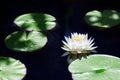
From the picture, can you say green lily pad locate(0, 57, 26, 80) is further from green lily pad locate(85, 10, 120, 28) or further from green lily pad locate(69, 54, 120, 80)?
green lily pad locate(85, 10, 120, 28)

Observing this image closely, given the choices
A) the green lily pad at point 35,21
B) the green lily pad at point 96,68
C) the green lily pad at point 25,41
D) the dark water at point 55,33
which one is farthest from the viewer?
the green lily pad at point 35,21

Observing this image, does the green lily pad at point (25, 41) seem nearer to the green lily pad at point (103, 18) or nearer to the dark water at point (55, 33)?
the dark water at point (55, 33)

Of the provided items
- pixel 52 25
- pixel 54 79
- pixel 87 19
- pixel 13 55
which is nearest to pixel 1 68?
pixel 13 55

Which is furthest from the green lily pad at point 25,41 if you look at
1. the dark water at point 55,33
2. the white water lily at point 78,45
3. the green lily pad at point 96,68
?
the green lily pad at point 96,68

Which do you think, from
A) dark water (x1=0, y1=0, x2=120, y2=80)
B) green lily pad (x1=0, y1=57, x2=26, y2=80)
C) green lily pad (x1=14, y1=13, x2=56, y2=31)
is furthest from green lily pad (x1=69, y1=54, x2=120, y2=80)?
green lily pad (x1=14, y1=13, x2=56, y2=31)

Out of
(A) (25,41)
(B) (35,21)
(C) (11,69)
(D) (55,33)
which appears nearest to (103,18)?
(D) (55,33)

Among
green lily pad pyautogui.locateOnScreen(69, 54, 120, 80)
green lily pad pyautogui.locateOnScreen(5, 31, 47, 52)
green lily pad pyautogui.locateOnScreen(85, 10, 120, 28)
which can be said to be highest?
green lily pad pyautogui.locateOnScreen(85, 10, 120, 28)

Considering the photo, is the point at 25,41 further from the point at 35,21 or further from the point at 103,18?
the point at 103,18
